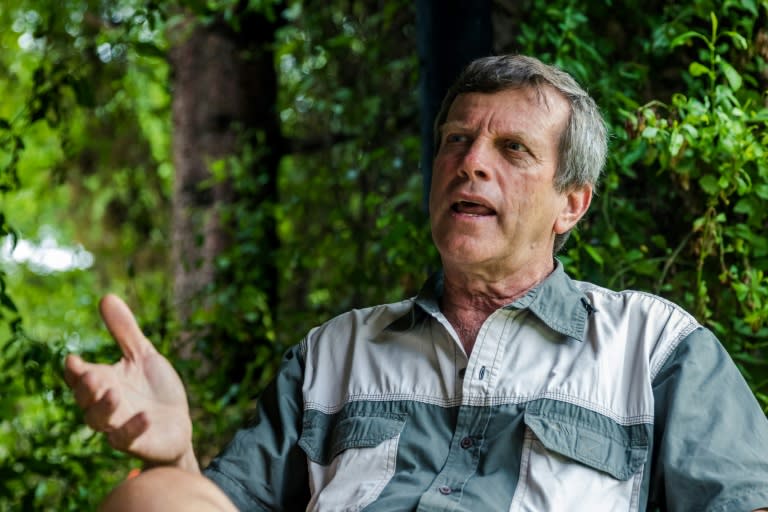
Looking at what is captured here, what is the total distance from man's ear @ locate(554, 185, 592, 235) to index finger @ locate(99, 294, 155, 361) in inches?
37.7

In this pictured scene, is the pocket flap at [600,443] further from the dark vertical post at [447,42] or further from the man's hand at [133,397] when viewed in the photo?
the dark vertical post at [447,42]

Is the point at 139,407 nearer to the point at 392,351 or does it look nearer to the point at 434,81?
the point at 392,351

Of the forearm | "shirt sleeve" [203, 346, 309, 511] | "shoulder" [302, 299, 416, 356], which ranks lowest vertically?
"shirt sleeve" [203, 346, 309, 511]

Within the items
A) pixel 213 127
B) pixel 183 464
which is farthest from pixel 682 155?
pixel 213 127

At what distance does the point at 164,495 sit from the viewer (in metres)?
1.45

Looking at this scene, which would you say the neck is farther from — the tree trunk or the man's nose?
the tree trunk

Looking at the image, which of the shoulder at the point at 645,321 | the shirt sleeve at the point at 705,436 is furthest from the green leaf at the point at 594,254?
the shirt sleeve at the point at 705,436

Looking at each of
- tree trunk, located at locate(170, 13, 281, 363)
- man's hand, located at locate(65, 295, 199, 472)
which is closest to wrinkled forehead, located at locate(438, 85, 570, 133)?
man's hand, located at locate(65, 295, 199, 472)

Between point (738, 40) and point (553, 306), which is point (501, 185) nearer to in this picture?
point (553, 306)

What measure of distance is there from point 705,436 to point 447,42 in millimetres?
1292

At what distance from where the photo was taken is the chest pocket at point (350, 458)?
6.29 ft

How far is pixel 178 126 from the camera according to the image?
423 cm

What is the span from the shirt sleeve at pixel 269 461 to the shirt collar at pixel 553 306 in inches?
10.7

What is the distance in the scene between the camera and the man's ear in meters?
2.17
